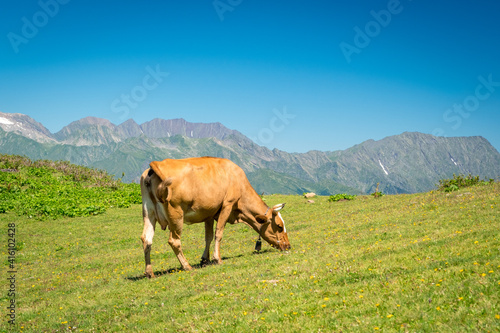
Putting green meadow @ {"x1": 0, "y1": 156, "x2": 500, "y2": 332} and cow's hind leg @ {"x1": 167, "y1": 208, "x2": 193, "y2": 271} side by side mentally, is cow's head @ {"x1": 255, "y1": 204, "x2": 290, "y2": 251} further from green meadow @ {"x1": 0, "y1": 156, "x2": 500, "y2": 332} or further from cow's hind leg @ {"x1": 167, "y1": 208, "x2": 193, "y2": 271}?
cow's hind leg @ {"x1": 167, "y1": 208, "x2": 193, "y2": 271}

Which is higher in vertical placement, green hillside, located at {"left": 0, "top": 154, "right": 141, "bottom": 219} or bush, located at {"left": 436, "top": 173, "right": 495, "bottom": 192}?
green hillside, located at {"left": 0, "top": 154, "right": 141, "bottom": 219}

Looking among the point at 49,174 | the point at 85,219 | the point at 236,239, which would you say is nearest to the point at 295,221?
the point at 236,239

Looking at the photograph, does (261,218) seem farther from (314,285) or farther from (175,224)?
(314,285)

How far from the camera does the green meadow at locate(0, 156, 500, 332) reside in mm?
7137

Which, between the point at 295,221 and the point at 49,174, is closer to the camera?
the point at 295,221

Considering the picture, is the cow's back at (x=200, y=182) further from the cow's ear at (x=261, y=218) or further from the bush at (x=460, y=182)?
the bush at (x=460, y=182)

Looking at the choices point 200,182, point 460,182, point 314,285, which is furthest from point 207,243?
point 460,182

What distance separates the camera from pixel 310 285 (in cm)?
954

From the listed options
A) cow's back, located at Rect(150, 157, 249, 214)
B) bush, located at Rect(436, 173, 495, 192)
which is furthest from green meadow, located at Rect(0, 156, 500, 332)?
bush, located at Rect(436, 173, 495, 192)

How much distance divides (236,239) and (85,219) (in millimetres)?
16857

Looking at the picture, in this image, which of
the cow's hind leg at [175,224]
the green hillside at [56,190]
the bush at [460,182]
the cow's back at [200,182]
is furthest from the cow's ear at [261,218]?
the green hillside at [56,190]

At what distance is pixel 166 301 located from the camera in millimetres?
10188

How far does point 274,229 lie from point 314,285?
6.28 meters

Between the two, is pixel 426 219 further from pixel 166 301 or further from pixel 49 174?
pixel 49 174
